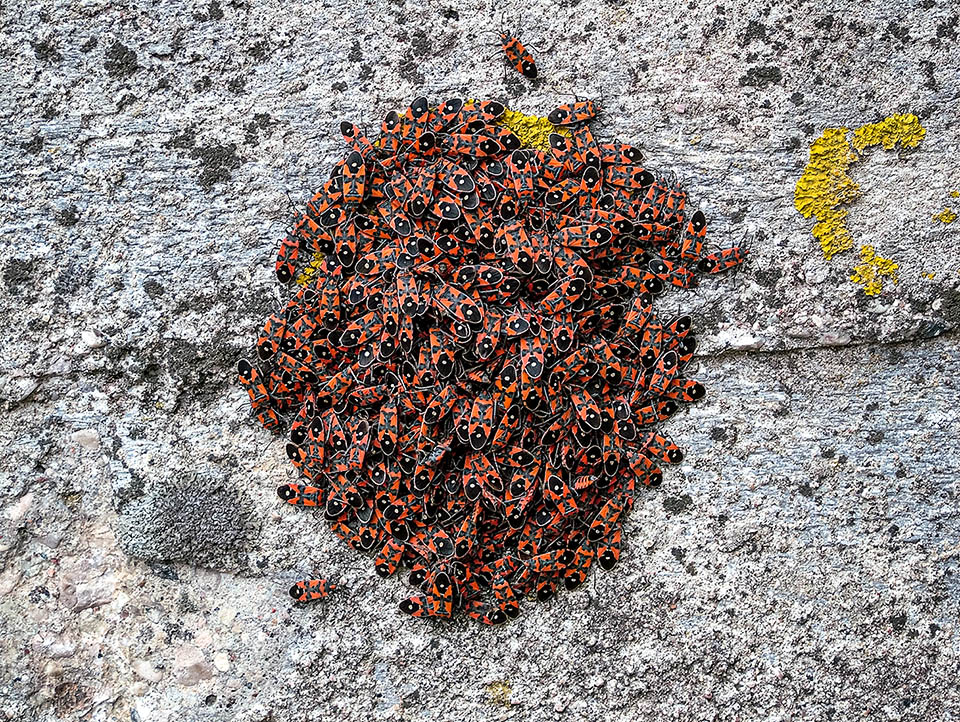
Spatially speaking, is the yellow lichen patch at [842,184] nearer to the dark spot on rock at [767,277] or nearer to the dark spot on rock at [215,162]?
the dark spot on rock at [767,277]

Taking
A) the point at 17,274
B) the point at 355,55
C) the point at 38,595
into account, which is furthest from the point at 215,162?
the point at 38,595

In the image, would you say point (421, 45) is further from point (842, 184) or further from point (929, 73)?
point (929, 73)

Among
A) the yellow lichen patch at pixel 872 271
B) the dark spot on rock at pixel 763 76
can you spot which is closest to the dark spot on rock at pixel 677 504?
the yellow lichen patch at pixel 872 271

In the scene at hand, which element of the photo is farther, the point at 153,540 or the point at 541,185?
the point at 153,540

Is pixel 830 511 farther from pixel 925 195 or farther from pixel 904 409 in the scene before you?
pixel 925 195

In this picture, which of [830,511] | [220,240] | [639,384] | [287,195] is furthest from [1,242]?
[830,511]

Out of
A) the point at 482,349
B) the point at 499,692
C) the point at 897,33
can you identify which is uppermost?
the point at 897,33
